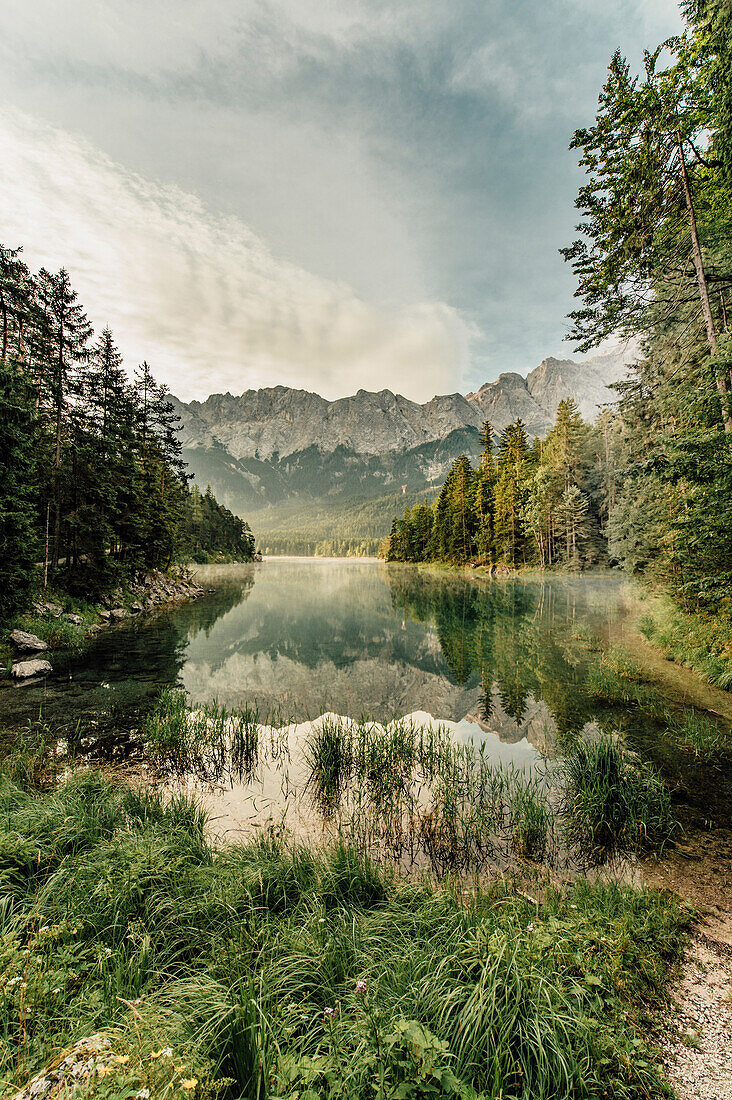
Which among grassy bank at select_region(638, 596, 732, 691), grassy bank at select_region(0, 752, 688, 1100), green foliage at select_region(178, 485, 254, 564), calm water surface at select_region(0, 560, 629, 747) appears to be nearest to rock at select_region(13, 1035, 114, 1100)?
grassy bank at select_region(0, 752, 688, 1100)

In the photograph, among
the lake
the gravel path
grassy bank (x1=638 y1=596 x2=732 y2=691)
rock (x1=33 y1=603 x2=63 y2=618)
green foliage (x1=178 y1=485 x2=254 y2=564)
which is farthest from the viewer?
green foliage (x1=178 y1=485 x2=254 y2=564)

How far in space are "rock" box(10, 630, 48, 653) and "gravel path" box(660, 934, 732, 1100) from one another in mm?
18750

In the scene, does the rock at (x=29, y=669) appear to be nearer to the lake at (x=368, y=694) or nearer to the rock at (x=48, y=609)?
the lake at (x=368, y=694)

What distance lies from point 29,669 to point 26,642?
258cm

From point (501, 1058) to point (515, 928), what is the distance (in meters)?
1.38

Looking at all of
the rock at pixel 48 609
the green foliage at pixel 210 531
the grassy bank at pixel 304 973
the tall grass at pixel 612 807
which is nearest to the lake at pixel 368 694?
the tall grass at pixel 612 807

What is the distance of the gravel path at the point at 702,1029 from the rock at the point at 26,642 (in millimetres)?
18750

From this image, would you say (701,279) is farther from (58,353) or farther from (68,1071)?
(58,353)

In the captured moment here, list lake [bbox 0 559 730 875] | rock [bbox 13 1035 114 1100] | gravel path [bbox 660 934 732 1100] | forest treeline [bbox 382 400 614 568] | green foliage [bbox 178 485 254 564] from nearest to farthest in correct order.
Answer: rock [bbox 13 1035 114 1100], gravel path [bbox 660 934 732 1100], lake [bbox 0 559 730 875], forest treeline [bbox 382 400 614 568], green foliage [bbox 178 485 254 564]

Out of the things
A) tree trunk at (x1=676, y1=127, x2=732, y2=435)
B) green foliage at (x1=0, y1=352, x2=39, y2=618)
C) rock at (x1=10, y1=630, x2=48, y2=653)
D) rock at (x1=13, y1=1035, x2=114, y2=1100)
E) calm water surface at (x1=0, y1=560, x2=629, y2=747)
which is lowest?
calm water surface at (x1=0, y1=560, x2=629, y2=747)

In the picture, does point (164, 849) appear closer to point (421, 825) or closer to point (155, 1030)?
point (155, 1030)

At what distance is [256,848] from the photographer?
16.2 feet

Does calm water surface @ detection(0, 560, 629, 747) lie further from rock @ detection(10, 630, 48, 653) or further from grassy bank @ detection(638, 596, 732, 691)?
grassy bank @ detection(638, 596, 732, 691)

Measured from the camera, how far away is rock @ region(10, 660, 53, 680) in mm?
12742
